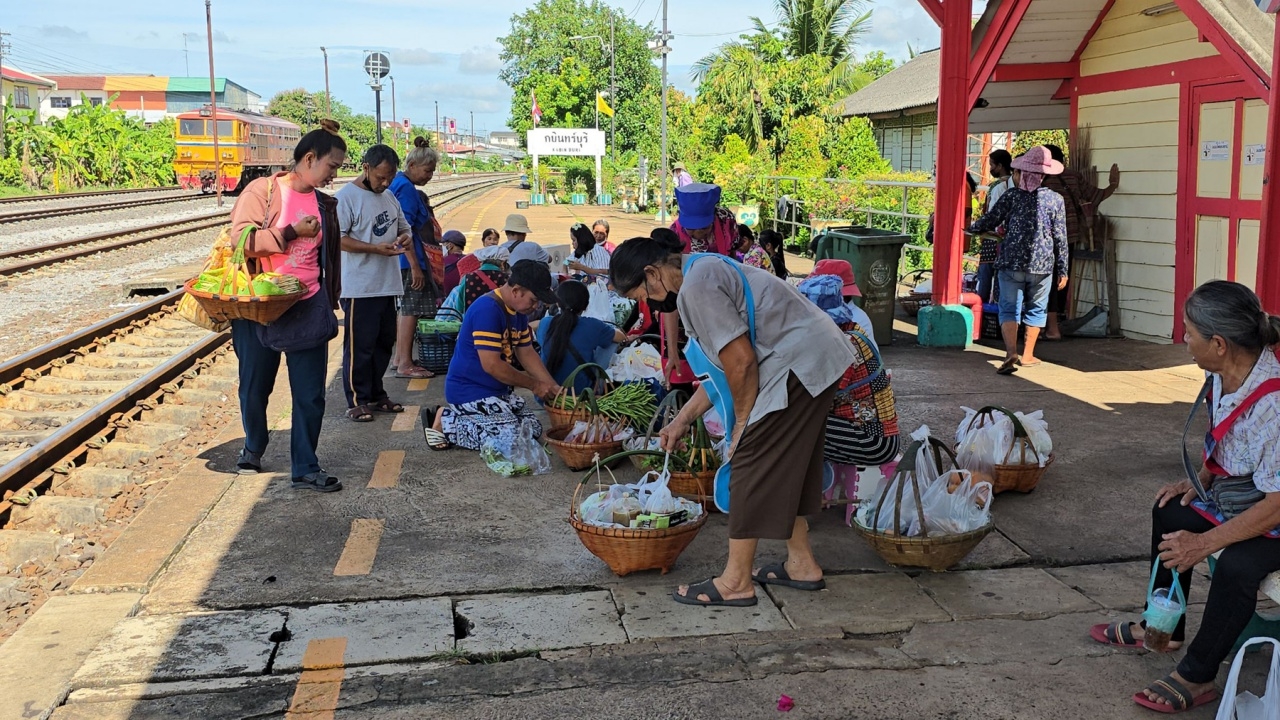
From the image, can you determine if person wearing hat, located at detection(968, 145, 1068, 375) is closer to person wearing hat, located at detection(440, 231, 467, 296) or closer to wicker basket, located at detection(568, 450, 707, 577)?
person wearing hat, located at detection(440, 231, 467, 296)

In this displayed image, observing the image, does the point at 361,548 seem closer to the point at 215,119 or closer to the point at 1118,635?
the point at 1118,635

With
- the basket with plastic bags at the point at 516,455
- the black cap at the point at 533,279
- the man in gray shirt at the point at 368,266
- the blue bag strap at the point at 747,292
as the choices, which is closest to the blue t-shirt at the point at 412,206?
the man in gray shirt at the point at 368,266

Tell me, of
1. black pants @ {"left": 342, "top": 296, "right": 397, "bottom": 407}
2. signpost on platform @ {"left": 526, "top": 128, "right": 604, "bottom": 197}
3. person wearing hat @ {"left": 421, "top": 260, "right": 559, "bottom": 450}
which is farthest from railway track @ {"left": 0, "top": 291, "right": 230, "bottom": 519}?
signpost on platform @ {"left": 526, "top": 128, "right": 604, "bottom": 197}

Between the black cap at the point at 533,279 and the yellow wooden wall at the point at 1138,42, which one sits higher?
the yellow wooden wall at the point at 1138,42

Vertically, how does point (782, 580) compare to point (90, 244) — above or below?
→ below

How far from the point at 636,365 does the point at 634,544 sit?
286cm

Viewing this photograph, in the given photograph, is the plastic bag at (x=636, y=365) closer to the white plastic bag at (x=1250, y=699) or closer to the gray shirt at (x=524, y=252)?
the gray shirt at (x=524, y=252)

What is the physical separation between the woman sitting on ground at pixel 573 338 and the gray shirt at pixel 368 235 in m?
1.10

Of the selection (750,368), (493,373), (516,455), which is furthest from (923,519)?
(493,373)

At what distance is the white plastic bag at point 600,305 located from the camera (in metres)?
8.88

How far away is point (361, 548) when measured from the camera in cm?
514

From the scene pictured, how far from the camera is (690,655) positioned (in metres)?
4.05

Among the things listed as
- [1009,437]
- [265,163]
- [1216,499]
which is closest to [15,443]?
[1009,437]

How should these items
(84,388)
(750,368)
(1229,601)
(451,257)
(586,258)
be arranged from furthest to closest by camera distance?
(451,257), (586,258), (84,388), (750,368), (1229,601)
